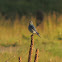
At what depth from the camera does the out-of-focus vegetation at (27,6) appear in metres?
17.3

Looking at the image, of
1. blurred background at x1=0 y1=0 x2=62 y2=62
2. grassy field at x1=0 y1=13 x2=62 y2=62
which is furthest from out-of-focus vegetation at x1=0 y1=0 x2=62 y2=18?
grassy field at x1=0 y1=13 x2=62 y2=62

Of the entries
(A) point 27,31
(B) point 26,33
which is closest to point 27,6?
(A) point 27,31

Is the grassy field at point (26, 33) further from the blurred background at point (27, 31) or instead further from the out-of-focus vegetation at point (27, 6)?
the out-of-focus vegetation at point (27, 6)

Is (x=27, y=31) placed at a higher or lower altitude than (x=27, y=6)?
lower

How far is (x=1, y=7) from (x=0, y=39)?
21.5ft

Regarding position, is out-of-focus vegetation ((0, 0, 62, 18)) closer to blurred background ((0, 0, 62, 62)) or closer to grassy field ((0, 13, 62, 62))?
blurred background ((0, 0, 62, 62))

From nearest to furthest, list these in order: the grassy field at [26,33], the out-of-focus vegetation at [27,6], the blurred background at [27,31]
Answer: the blurred background at [27,31], the grassy field at [26,33], the out-of-focus vegetation at [27,6]

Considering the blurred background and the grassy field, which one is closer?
the blurred background

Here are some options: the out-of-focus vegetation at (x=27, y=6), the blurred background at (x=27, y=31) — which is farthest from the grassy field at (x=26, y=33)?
the out-of-focus vegetation at (x=27, y=6)

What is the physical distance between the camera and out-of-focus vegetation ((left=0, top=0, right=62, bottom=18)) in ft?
56.9

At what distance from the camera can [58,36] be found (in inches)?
517

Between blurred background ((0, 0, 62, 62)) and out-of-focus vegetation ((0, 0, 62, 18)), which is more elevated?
out-of-focus vegetation ((0, 0, 62, 18))

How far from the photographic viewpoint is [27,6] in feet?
61.9

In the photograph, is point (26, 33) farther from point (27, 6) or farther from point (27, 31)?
point (27, 6)
